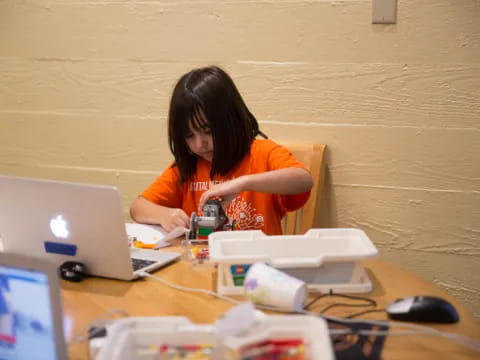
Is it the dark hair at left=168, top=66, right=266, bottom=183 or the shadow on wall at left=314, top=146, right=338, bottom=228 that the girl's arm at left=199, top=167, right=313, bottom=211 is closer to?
the dark hair at left=168, top=66, right=266, bottom=183

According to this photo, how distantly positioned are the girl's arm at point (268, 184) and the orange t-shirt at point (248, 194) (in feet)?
0.23

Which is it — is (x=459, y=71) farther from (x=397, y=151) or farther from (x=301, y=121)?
(x=301, y=121)

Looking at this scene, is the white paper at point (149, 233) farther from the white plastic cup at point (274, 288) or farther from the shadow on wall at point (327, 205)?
the shadow on wall at point (327, 205)

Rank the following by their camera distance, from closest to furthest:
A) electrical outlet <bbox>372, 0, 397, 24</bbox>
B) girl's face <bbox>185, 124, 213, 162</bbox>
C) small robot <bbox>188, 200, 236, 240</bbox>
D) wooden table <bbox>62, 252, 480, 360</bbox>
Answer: wooden table <bbox>62, 252, 480, 360</bbox> → small robot <bbox>188, 200, 236, 240</bbox> → girl's face <bbox>185, 124, 213, 162</bbox> → electrical outlet <bbox>372, 0, 397, 24</bbox>

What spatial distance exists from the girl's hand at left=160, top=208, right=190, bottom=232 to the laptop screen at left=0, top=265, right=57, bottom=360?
2.58ft

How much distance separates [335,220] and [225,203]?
2.16 feet

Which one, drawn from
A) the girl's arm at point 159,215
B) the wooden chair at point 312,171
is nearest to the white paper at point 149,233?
the girl's arm at point 159,215

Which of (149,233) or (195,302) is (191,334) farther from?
(149,233)

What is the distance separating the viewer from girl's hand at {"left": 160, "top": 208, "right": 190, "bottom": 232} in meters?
1.61

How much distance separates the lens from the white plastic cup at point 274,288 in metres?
1.07

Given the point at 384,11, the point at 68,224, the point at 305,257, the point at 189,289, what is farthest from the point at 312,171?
the point at 68,224

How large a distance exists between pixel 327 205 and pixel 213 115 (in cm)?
73

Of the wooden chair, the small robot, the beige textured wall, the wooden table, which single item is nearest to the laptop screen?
the wooden table

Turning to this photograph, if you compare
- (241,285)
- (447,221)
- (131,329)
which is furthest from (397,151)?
(131,329)
